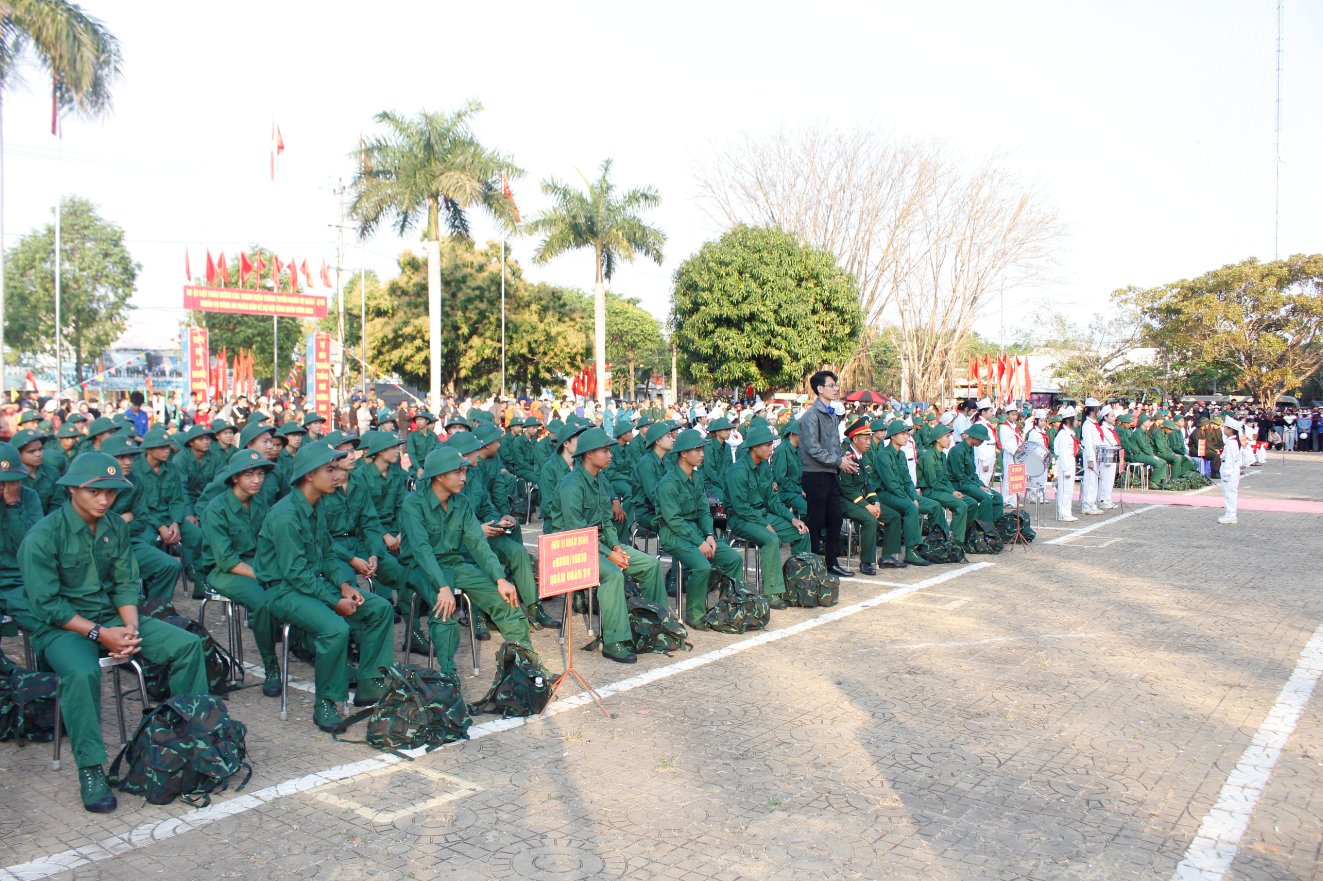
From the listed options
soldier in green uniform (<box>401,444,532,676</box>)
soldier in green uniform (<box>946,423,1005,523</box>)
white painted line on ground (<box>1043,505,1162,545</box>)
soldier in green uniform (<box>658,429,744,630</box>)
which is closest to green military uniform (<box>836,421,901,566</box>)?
soldier in green uniform (<box>946,423,1005,523</box>)

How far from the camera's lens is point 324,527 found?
6.45m

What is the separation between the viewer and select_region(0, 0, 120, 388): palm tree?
66.2 feet

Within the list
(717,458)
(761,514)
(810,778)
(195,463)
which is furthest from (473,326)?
(810,778)

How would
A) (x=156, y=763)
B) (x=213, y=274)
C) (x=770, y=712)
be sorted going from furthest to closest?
(x=213, y=274), (x=770, y=712), (x=156, y=763)

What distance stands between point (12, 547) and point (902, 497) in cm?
932

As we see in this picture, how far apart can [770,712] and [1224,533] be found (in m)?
11.6

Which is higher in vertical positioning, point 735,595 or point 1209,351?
point 1209,351

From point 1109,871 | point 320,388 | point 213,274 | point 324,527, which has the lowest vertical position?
point 1109,871

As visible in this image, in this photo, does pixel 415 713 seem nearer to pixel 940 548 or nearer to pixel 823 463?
pixel 823 463

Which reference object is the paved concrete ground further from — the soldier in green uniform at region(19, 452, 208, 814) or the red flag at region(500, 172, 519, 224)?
the red flag at region(500, 172, 519, 224)

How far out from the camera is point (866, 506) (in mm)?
11070

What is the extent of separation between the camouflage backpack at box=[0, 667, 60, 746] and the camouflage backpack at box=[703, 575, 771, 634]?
5000 mm

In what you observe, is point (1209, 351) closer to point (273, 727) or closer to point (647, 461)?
point (647, 461)

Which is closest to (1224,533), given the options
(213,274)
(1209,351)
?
(1209,351)
